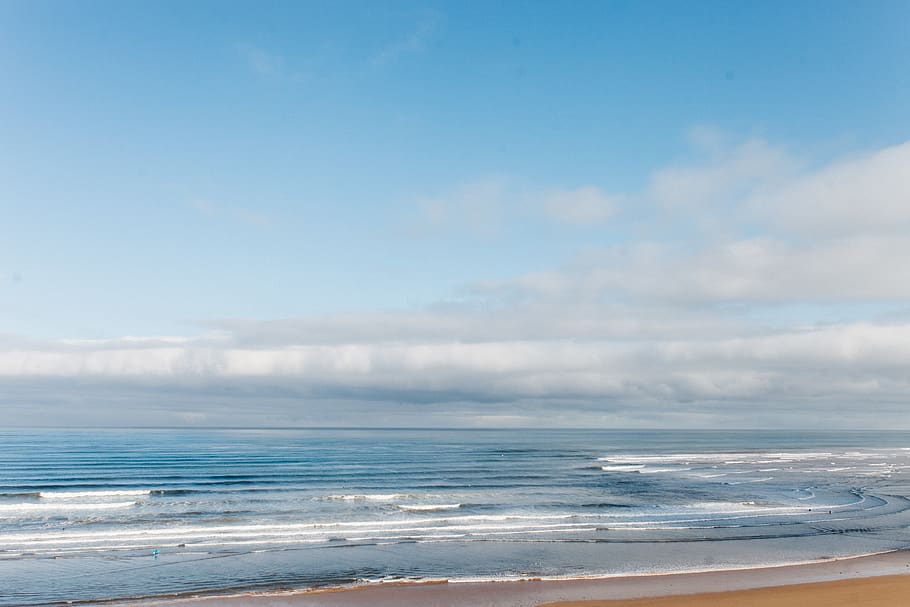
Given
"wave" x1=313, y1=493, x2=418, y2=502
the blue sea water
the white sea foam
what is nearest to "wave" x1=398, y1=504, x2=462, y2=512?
the blue sea water

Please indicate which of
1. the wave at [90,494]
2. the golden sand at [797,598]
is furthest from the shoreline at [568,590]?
the wave at [90,494]

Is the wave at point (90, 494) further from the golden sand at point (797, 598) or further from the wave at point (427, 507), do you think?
the golden sand at point (797, 598)

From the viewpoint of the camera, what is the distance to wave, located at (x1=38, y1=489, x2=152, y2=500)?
38.8 metres

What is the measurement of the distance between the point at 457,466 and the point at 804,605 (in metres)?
50.8

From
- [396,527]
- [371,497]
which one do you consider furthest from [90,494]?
[396,527]

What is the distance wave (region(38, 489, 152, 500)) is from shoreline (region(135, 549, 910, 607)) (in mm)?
26600

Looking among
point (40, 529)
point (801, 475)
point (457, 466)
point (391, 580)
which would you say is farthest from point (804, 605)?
point (457, 466)

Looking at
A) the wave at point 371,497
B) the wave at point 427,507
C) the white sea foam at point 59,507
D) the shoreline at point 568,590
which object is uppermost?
the shoreline at point 568,590

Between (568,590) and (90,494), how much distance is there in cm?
3423

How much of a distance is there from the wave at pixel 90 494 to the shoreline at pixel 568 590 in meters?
26.6

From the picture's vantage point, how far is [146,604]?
16406 millimetres

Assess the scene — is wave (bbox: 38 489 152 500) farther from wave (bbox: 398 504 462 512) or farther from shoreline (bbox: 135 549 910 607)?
shoreline (bbox: 135 549 910 607)

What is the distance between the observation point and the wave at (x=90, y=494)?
38831 mm

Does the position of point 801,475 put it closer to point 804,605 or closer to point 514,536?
point 514,536
